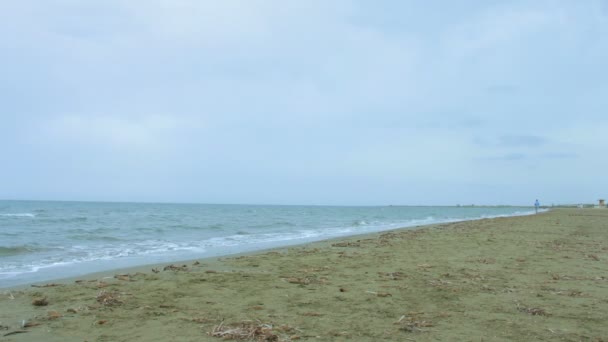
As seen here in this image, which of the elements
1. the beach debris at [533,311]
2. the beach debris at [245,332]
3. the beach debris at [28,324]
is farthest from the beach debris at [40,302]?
the beach debris at [533,311]

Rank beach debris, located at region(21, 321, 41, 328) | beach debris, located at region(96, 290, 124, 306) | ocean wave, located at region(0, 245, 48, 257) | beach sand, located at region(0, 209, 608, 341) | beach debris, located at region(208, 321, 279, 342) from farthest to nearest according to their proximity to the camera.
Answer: ocean wave, located at region(0, 245, 48, 257), beach debris, located at region(96, 290, 124, 306), beach debris, located at region(21, 321, 41, 328), beach sand, located at region(0, 209, 608, 341), beach debris, located at region(208, 321, 279, 342)

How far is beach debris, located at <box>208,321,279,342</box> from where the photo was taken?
15.1 feet

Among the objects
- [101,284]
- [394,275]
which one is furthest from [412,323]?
[101,284]

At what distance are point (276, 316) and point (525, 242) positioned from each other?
12.4 meters

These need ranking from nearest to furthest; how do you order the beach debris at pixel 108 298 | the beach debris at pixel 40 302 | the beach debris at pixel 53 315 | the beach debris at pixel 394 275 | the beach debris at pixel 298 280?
1. the beach debris at pixel 53 315
2. the beach debris at pixel 108 298
3. the beach debris at pixel 40 302
4. the beach debris at pixel 298 280
5. the beach debris at pixel 394 275

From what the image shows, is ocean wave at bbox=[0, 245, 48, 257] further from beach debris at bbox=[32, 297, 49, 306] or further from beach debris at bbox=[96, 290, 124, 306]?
beach debris at bbox=[96, 290, 124, 306]

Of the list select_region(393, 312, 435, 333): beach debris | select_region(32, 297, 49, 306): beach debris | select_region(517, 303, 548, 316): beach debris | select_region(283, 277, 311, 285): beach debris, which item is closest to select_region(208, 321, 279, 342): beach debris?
select_region(393, 312, 435, 333): beach debris

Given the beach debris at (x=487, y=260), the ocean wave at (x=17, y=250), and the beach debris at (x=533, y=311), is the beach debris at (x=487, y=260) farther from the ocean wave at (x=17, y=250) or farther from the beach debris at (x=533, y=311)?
the ocean wave at (x=17, y=250)

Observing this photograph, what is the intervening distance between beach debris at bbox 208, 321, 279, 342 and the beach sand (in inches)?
0.5

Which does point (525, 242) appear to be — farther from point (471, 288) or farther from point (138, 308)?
point (138, 308)

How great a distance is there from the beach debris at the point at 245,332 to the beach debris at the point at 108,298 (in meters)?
2.01

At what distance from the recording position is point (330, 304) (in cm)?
617

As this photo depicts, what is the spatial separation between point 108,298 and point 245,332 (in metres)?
2.77

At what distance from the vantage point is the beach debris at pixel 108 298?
616 centimetres
